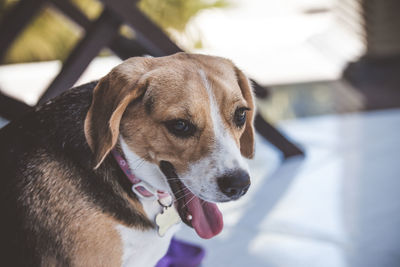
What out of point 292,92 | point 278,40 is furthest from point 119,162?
point 278,40

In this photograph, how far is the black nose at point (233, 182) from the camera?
1166 mm

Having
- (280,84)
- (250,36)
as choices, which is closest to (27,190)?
(280,84)

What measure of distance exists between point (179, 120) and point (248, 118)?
0.36 metres

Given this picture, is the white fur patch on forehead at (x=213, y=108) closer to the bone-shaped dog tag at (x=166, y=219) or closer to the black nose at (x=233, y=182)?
the black nose at (x=233, y=182)

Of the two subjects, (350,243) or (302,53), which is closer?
(350,243)

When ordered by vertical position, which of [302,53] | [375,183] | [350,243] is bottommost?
[302,53]

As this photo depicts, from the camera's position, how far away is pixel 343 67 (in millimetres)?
5996

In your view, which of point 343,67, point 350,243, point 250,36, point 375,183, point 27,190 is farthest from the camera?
point 250,36

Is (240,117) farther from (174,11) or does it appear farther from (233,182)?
(174,11)

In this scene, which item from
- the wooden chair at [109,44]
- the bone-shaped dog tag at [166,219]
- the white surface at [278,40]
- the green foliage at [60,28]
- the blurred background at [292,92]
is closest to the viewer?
the bone-shaped dog tag at [166,219]

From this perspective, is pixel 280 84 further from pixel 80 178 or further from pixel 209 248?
pixel 80 178

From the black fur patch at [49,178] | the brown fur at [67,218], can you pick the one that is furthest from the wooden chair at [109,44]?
the brown fur at [67,218]

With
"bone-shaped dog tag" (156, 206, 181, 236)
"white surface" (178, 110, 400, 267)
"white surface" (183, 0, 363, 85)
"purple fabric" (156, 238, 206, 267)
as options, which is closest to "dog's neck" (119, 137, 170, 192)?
"bone-shaped dog tag" (156, 206, 181, 236)

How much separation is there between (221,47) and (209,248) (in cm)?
512
